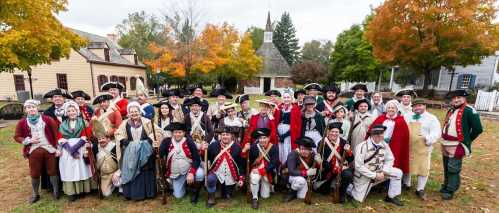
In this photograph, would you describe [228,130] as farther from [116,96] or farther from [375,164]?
[116,96]

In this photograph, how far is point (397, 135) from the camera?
4.39 meters

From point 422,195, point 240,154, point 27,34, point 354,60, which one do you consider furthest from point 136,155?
point 354,60

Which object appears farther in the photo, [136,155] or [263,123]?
[263,123]

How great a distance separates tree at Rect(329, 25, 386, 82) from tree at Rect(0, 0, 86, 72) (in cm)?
2605

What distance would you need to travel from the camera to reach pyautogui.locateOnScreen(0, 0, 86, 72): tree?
901 centimetres

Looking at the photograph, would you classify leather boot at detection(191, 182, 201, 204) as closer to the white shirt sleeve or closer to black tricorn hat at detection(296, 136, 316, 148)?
black tricorn hat at detection(296, 136, 316, 148)

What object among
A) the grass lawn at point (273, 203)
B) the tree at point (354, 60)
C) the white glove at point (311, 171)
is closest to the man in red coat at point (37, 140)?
the grass lawn at point (273, 203)

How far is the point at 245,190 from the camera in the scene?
4891mm

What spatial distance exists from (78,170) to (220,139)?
99.7 inches

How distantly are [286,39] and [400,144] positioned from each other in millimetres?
53400

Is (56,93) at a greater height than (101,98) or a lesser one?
greater

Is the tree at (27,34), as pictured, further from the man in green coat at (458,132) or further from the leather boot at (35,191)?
the man in green coat at (458,132)

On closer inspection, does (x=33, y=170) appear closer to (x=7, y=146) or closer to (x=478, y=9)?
(x=7, y=146)

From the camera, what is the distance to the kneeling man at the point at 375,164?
13.9ft
